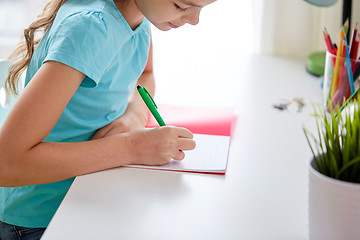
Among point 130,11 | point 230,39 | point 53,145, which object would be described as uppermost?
point 130,11

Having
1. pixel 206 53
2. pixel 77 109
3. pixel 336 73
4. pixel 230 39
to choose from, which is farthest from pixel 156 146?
pixel 230 39

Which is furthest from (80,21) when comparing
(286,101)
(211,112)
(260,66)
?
(260,66)

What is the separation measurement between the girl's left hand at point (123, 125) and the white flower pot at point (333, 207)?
43 centimetres

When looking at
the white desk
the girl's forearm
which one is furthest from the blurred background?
the girl's forearm

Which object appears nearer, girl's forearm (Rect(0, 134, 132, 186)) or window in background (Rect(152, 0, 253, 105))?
girl's forearm (Rect(0, 134, 132, 186))

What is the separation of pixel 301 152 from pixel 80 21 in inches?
17.9

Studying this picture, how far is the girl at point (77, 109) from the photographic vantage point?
0.74 m

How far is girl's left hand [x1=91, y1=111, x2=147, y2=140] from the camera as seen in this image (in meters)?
0.93

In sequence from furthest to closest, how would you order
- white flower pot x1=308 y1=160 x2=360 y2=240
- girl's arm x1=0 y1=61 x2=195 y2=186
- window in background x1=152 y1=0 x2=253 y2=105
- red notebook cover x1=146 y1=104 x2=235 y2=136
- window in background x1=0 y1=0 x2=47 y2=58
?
window in background x1=0 y1=0 x2=47 y2=58 → window in background x1=152 y1=0 x2=253 y2=105 → red notebook cover x1=146 y1=104 x2=235 y2=136 → girl's arm x1=0 y1=61 x2=195 y2=186 → white flower pot x1=308 y1=160 x2=360 y2=240

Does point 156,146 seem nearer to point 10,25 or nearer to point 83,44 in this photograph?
point 83,44

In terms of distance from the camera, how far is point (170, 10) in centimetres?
85

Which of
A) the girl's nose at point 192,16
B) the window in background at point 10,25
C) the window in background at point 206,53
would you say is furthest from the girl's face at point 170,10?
the window in background at point 10,25

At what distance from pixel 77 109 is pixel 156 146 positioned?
0.20m

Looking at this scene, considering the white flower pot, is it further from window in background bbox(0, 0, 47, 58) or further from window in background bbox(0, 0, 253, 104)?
window in background bbox(0, 0, 47, 58)
